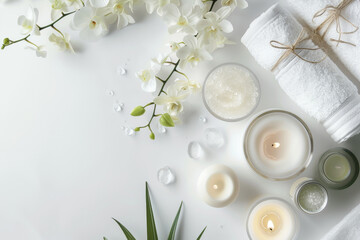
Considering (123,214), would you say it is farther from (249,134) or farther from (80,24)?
(80,24)

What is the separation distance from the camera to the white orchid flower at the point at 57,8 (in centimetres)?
118

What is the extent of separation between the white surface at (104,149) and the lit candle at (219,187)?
0.19 feet

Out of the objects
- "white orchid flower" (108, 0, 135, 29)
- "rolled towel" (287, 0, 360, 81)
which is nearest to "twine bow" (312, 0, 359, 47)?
"rolled towel" (287, 0, 360, 81)

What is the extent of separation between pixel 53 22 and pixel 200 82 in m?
0.48

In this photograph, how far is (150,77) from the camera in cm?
117

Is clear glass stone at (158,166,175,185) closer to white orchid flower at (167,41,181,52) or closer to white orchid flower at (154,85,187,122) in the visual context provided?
white orchid flower at (154,85,187,122)

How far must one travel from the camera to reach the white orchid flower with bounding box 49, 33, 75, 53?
1.24 metres

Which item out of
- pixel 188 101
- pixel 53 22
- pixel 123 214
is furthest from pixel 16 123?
pixel 188 101

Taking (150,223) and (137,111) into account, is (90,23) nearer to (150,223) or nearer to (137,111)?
(137,111)

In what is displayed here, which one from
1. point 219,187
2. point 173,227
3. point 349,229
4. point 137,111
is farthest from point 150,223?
point 349,229

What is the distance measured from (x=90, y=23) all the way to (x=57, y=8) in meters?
0.10

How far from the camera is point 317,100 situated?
1059mm

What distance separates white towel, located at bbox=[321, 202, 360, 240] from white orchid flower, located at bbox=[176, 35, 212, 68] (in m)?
0.57

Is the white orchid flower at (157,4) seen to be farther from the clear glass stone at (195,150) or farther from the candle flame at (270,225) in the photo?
the candle flame at (270,225)
